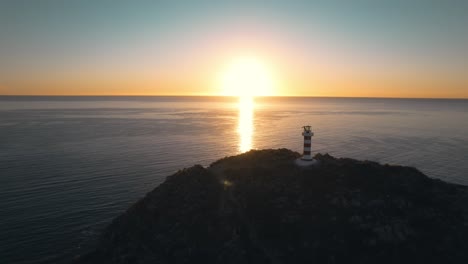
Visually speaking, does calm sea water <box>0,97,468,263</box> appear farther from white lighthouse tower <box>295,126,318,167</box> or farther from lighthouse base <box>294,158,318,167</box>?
white lighthouse tower <box>295,126,318,167</box>

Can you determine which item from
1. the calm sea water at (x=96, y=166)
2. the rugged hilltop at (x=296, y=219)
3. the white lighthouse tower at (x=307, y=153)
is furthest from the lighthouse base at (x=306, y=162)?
the calm sea water at (x=96, y=166)

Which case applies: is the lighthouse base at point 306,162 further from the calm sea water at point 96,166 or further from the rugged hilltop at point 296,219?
the calm sea water at point 96,166

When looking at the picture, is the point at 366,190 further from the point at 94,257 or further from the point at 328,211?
the point at 94,257

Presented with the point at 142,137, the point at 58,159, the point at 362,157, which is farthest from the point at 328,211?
the point at 142,137

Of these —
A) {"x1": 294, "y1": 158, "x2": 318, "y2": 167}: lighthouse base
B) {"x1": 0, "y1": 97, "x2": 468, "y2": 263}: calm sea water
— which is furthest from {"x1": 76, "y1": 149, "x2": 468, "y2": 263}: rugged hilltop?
{"x1": 0, "y1": 97, "x2": 468, "y2": 263}: calm sea water

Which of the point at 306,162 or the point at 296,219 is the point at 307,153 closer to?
the point at 306,162

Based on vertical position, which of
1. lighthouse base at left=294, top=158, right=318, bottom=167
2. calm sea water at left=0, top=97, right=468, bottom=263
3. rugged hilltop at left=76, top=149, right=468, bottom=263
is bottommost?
calm sea water at left=0, top=97, right=468, bottom=263

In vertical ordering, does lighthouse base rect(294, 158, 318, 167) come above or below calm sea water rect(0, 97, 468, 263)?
above

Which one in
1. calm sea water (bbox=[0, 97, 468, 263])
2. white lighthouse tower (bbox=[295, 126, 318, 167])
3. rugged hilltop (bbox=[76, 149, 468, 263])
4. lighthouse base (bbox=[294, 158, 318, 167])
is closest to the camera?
rugged hilltop (bbox=[76, 149, 468, 263])
